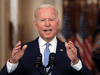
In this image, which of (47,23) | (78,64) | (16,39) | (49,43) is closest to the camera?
(78,64)

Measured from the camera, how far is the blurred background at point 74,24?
468 cm

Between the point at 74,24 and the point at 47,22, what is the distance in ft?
15.3

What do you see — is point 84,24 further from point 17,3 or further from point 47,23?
point 47,23

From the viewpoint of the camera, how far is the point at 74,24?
5.97 m

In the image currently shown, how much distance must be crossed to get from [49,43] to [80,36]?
14.4ft

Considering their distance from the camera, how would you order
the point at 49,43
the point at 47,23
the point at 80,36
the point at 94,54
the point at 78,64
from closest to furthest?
the point at 78,64 < the point at 47,23 < the point at 49,43 < the point at 80,36 < the point at 94,54

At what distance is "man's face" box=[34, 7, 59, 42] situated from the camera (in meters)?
1.48

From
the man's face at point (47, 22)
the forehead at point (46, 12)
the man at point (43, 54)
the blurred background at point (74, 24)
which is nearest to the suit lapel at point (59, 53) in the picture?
the man at point (43, 54)

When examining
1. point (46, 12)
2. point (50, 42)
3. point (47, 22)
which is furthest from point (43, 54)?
point (46, 12)

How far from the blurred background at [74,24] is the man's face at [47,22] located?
2.81 m

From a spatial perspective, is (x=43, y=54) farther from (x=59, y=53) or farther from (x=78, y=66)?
(x=78, y=66)

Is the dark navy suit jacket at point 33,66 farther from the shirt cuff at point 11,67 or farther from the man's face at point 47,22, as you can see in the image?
the man's face at point 47,22

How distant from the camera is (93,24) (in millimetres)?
6234

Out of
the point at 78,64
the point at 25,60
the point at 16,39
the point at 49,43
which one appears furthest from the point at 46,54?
the point at 16,39
